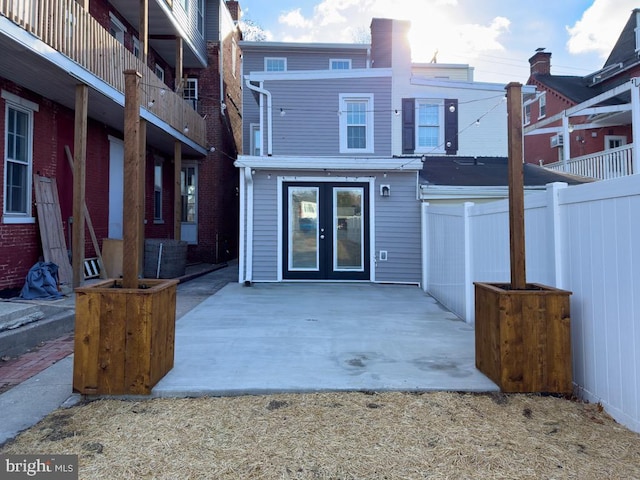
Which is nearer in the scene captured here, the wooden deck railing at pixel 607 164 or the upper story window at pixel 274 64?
the wooden deck railing at pixel 607 164

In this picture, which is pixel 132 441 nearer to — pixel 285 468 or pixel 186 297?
pixel 285 468

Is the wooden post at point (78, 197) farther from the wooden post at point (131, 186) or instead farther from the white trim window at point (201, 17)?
the white trim window at point (201, 17)

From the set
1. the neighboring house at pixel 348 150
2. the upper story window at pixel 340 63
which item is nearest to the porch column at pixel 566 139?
the neighboring house at pixel 348 150

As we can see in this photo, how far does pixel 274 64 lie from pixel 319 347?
43.5ft

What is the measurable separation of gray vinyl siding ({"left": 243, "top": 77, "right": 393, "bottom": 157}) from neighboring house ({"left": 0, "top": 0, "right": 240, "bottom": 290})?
2.76 metres

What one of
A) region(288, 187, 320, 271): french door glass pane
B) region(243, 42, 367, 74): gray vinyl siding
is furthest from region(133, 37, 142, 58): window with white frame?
region(288, 187, 320, 271): french door glass pane

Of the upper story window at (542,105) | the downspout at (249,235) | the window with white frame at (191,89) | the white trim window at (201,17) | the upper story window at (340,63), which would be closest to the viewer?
the downspout at (249,235)

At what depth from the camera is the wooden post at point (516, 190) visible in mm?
3623

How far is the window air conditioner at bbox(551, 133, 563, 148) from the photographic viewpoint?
1720 centimetres

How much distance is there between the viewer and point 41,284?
661cm

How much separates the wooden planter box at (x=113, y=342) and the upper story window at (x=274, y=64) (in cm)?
1372

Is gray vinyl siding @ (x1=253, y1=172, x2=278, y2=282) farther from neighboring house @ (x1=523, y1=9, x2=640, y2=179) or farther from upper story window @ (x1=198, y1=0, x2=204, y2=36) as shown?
neighboring house @ (x1=523, y1=9, x2=640, y2=179)

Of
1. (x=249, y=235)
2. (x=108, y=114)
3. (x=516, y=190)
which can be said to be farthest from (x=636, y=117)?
(x=108, y=114)

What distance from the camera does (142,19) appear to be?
9.62 meters
